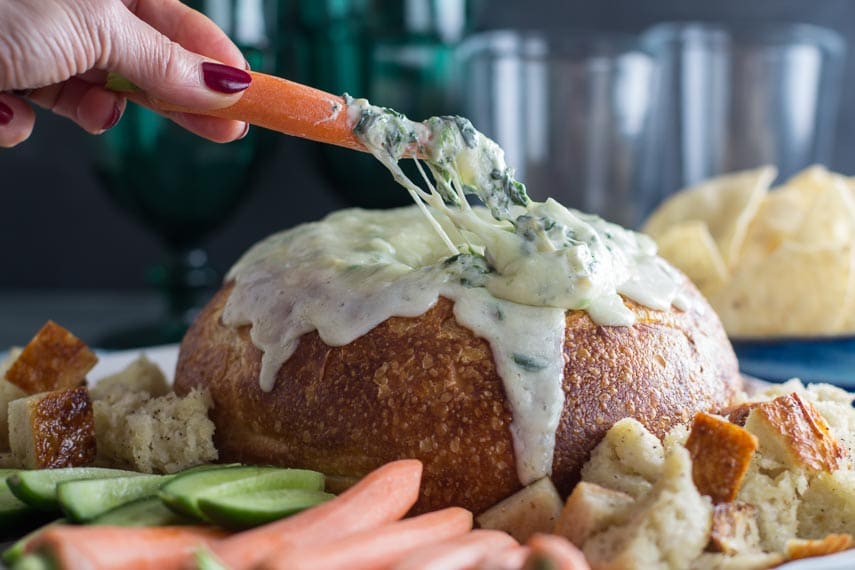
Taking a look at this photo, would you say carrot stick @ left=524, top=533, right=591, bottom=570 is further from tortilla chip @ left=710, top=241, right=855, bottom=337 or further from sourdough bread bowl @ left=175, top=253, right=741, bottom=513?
tortilla chip @ left=710, top=241, right=855, bottom=337

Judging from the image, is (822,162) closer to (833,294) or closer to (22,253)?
(833,294)

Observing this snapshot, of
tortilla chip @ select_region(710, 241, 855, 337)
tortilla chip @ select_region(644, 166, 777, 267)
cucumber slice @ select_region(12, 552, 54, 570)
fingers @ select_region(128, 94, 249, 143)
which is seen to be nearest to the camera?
cucumber slice @ select_region(12, 552, 54, 570)

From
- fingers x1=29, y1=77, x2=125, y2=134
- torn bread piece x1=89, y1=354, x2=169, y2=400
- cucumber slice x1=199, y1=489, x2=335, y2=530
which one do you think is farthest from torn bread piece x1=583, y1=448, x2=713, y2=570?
fingers x1=29, y1=77, x2=125, y2=134

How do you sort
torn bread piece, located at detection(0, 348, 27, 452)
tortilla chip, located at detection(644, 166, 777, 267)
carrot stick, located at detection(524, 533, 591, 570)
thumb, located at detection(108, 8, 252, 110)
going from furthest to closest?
tortilla chip, located at detection(644, 166, 777, 267), torn bread piece, located at detection(0, 348, 27, 452), thumb, located at detection(108, 8, 252, 110), carrot stick, located at detection(524, 533, 591, 570)

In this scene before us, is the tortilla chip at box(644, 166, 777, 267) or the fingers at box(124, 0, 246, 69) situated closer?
the fingers at box(124, 0, 246, 69)

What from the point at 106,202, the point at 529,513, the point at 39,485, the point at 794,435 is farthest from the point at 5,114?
the point at 106,202

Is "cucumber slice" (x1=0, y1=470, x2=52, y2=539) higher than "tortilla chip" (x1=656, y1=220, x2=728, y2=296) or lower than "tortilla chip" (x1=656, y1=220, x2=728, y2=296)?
lower
